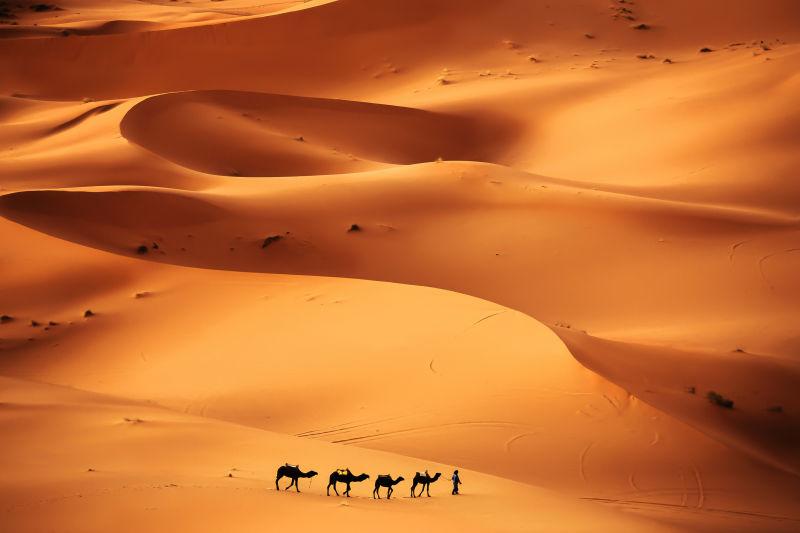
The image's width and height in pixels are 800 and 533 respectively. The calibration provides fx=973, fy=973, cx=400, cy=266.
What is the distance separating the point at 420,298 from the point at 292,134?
1044 cm

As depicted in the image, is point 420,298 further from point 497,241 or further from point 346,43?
point 346,43

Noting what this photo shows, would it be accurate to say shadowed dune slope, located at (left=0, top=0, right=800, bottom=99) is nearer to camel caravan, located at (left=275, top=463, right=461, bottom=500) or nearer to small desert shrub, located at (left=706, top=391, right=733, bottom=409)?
small desert shrub, located at (left=706, top=391, right=733, bottom=409)

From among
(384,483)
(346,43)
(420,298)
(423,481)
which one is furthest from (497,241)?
(346,43)

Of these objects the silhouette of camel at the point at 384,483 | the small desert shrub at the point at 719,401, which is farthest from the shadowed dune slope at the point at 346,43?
the silhouette of camel at the point at 384,483

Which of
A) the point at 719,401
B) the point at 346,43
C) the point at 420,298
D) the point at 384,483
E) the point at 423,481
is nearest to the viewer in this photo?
the point at 384,483

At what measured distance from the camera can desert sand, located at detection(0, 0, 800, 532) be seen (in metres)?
6.64

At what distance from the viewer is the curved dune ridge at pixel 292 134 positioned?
61.7 ft

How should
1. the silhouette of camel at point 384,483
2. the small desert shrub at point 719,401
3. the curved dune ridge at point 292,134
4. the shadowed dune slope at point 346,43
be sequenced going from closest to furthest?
the silhouette of camel at point 384,483 < the small desert shrub at point 719,401 < the curved dune ridge at point 292,134 < the shadowed dune slope at point 346,43

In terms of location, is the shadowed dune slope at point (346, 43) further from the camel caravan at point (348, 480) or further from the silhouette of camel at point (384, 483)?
the silhouette of camel at point (384, 483)

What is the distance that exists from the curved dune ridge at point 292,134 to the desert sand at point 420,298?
0.08m

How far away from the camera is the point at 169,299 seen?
12.1m

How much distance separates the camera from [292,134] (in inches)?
822

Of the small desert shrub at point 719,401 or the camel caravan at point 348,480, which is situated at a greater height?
the camel caravan at point 348,480

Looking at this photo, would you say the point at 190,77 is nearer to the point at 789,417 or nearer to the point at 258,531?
the point at 789,417
